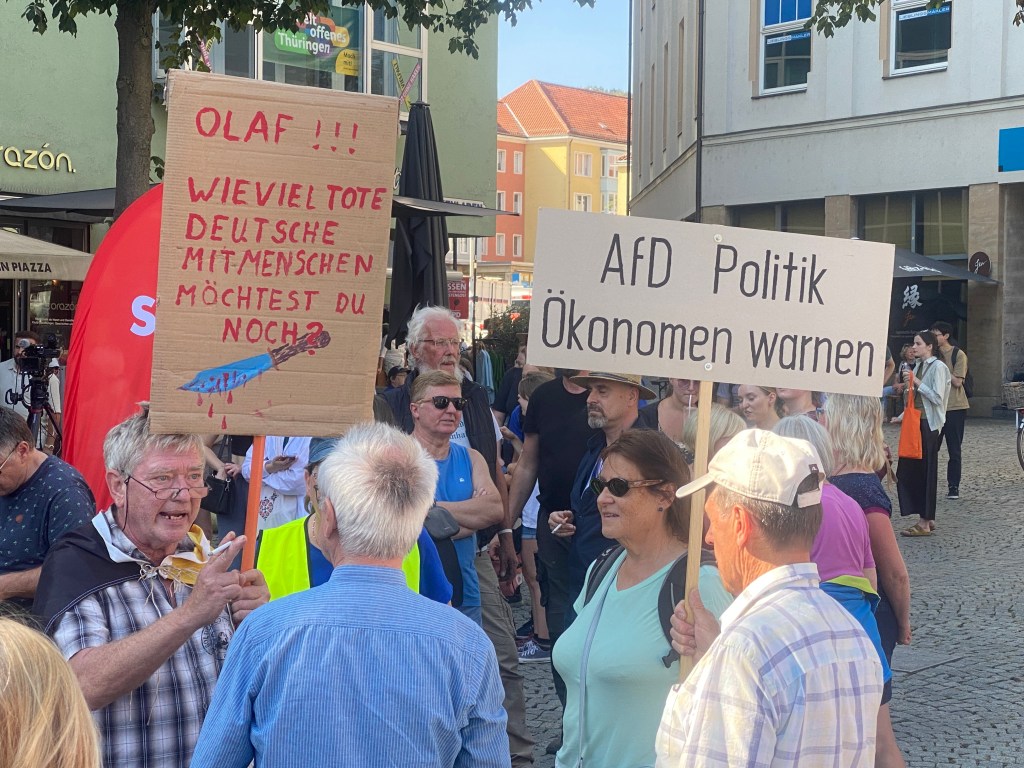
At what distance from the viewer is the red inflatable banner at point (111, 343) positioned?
461 cm

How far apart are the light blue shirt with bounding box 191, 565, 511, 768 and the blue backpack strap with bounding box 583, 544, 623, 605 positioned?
1.10 metres

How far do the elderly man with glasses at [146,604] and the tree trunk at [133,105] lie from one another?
5557 mm


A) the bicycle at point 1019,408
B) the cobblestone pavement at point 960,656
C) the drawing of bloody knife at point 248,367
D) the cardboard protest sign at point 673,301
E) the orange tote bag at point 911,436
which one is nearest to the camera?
the drawing of bloody knife at point 248,367

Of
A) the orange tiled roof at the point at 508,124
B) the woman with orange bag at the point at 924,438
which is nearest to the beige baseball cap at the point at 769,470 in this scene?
the woman with orange bag at the point at 924,438

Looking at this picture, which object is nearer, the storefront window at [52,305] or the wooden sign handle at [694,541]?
the wooden sign handle at [694,541]

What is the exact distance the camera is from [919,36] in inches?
902

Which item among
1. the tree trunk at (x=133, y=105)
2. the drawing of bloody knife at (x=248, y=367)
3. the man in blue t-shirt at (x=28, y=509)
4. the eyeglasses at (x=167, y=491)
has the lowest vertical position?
the man in blue t-shirt at (x=28, y=509)

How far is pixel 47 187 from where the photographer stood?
17297 millimetres

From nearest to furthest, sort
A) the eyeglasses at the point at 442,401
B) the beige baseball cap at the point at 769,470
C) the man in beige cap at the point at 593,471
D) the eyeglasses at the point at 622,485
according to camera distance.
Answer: the beige baseball cap at the point at 769,470 → the eyeglasses at the point at 622,485 → the man in beige cap at the point at 593,471 → the eyeglasses at the point at 442,401

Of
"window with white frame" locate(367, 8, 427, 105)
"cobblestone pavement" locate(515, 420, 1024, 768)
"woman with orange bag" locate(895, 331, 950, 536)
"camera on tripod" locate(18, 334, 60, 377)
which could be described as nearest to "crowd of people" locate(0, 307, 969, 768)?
"cobblestone pavement" locate(515, 420, 1024, 768)

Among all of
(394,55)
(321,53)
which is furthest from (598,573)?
(394,55)

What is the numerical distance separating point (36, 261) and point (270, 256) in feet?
31.5

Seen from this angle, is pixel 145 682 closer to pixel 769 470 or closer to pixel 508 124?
pixel 769 470

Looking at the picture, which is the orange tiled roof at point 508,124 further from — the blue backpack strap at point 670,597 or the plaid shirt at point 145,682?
the plaid shirt at point 145,682
